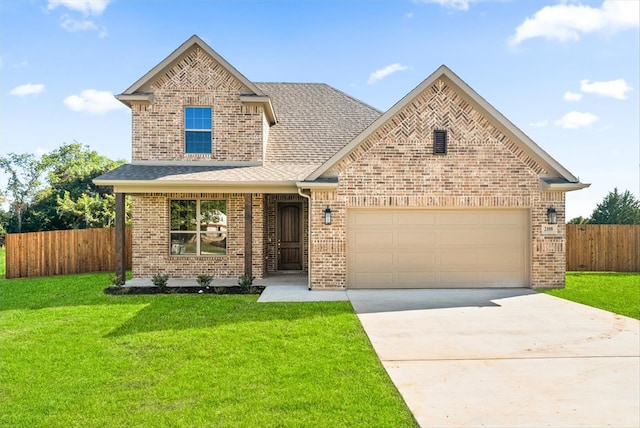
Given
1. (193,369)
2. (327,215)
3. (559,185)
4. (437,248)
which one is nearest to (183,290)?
(327,215)

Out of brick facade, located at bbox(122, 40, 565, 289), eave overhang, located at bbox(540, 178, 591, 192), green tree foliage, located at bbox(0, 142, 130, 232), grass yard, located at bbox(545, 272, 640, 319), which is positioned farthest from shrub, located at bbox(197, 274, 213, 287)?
green tree foliage, located at bbox(0, 142, 130, 232)

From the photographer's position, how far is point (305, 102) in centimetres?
1688

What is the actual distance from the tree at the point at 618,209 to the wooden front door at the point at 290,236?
2274cm

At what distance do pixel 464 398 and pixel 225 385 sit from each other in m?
2.71

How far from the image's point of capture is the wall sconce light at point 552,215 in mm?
11258

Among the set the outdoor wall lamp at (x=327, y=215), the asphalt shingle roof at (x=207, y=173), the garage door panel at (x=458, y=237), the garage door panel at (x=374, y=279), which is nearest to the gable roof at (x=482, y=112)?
the outdoor wall lamp at (x=327, y=215)

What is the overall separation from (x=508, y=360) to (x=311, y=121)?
470 inches

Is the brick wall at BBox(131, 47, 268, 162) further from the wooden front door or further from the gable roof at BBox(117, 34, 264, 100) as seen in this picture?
the wooden front door

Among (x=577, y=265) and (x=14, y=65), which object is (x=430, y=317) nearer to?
(x=577, y=265)

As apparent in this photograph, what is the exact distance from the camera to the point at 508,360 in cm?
571

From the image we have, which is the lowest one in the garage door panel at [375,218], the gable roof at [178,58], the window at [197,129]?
the garage door panel at [375,218]

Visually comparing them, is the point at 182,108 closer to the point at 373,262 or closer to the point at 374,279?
the point at 373,262

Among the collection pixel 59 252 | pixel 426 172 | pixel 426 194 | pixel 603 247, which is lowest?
pixel 59 252

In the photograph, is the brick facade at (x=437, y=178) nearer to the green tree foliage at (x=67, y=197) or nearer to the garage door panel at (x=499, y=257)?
the garage door panel at (x=499, y=257)
